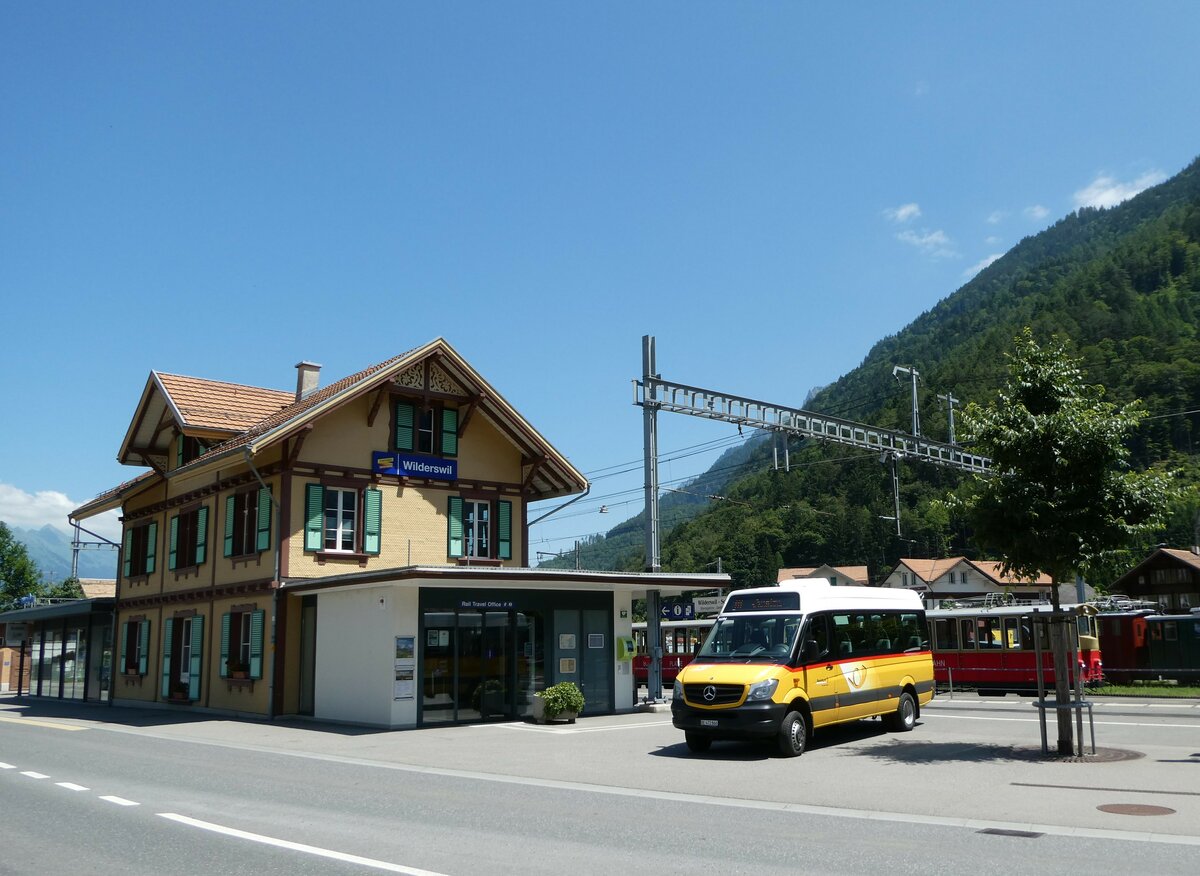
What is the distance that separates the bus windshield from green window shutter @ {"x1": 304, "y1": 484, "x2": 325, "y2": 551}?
12.4 metres

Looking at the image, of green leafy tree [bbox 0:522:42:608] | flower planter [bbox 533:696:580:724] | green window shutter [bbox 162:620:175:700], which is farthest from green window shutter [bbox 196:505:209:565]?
green leafy tree [bbox 0:522:42:608]

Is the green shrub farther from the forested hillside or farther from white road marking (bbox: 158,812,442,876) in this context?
the forested hillside

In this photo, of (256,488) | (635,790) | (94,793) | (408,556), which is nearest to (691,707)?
(635,790)

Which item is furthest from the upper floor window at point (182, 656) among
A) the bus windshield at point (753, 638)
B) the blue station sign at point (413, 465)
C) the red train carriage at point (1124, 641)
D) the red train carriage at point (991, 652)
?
the red train carriage at point (1124, 641)

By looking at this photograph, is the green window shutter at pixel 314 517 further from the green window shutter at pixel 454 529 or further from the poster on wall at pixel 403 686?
the poster on wall at pixel 403 686

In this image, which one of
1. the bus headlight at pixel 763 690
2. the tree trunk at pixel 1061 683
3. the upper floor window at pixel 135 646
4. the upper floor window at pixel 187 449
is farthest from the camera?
the upper floor window at pixel 135 646

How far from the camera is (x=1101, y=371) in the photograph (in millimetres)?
91062

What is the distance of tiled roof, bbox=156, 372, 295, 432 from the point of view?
2886 cm

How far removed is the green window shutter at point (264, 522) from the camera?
2573 centimetres

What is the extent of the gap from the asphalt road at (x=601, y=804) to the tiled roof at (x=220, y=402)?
1096 cm

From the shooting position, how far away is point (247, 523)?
88.9 feet

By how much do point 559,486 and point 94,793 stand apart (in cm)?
1979

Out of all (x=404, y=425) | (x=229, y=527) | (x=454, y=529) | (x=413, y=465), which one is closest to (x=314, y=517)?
(x=413, y=465)

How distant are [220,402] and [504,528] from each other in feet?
30.5
